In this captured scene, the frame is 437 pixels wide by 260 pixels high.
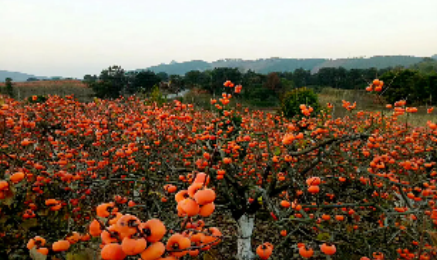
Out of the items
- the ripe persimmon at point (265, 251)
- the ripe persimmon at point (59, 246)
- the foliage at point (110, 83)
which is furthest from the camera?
the foliage at point (110, 83)

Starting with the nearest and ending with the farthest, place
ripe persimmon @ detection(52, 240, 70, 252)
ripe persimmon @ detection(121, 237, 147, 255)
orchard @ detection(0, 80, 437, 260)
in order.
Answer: ripe persimmon @ detection(121, 237, 147, 255)
orchard @ detection(0, 80, 437, 260)
ripe persimmon @ detection(52, 240, 70, 252)

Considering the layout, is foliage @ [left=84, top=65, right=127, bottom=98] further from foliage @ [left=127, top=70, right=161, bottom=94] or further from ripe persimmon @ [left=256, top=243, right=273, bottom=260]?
ripe persimmon @ [left=256, top=243, right=273, bottom=260]

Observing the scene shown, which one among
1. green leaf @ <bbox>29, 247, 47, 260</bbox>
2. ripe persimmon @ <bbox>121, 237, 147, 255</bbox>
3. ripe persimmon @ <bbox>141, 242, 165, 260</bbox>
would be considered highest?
ripe persimmon @ <bbox>121, 237, 147, 255</bbox>

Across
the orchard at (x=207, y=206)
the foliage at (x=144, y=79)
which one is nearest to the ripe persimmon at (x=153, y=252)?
the orchard at (x=207, y=206)

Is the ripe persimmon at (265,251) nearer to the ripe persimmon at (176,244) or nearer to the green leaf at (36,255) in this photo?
the ripe persimmon at (176,244)

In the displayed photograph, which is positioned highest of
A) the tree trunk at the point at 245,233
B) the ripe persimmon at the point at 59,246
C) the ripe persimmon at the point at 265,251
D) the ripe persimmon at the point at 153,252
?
the ripe persimmon at the point at 153,252

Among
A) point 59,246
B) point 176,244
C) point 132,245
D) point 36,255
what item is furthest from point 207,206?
point 36,255

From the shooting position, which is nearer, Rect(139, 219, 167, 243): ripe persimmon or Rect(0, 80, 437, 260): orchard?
Result: Rect(139, 219, 167, 243): ripe persimmon

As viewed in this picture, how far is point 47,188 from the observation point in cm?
299

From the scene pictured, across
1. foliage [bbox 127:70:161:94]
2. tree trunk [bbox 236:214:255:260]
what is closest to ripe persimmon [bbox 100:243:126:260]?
tree trunk [bbox 236:214:255:260]

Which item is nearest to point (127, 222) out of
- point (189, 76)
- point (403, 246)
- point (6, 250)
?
point (6, 250)

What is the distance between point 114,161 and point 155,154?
78 centimetres

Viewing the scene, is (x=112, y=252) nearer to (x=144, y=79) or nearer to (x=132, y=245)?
(x=132, y=245)

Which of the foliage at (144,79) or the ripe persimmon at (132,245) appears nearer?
the ripe persimmon at (132,245)
